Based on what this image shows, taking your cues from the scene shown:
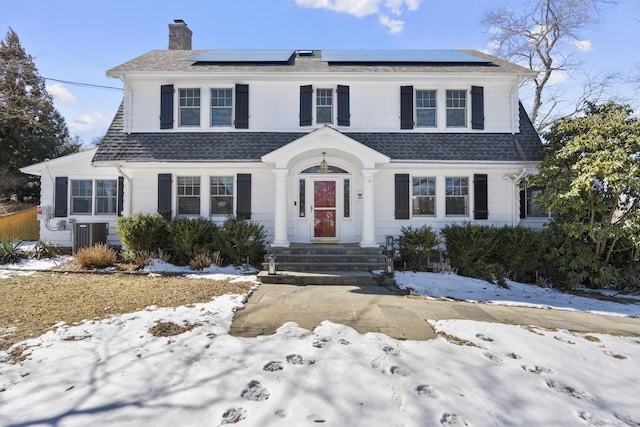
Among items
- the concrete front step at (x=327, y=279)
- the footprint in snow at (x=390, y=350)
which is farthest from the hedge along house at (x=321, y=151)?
the footprint in snow at (x=390, y=350)

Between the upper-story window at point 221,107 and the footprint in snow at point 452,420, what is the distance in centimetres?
976

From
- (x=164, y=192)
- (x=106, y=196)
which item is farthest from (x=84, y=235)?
(x=164, y=192)

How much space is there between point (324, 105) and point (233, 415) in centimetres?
934

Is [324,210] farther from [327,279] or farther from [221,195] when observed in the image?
[221,195]

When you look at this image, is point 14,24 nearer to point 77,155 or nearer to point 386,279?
point 77,155

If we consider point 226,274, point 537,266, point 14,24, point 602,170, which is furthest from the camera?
point 14,24

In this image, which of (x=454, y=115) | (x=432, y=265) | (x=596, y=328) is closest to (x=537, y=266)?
(x=432, y=265)

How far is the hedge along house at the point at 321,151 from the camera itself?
981 cm

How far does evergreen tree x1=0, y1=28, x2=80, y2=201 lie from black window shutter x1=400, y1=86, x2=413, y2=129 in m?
21.6

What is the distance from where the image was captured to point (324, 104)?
34.2 feet

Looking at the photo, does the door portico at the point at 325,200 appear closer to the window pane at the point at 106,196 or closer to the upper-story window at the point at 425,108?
the upper-story window at the point at 425,108

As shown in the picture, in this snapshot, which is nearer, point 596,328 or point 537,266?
point 596,328

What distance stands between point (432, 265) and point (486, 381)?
6238 millimetres

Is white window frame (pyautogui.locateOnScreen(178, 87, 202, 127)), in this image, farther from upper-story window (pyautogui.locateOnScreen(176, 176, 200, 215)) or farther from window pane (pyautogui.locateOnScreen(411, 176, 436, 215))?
window pane (pyautogui.locateOnScreen(411, 176, 436, 215))
